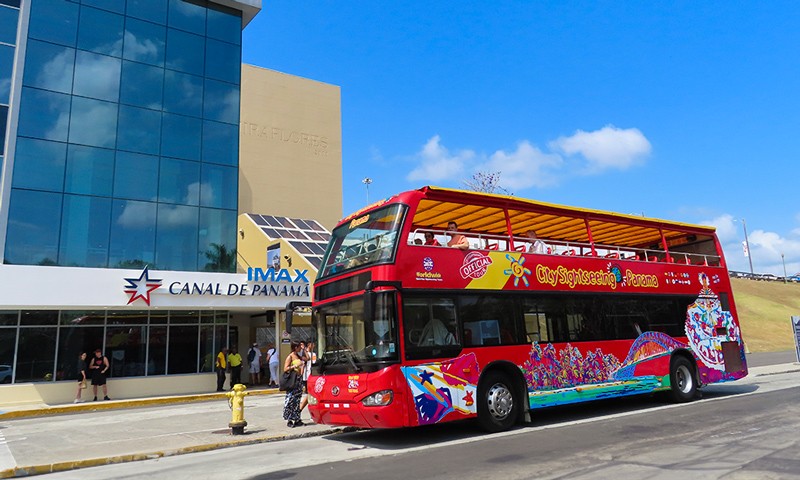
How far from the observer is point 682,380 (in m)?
13.8

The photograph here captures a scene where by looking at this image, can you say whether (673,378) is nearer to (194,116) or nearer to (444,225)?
(444,225)

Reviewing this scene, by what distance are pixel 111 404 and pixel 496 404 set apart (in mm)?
15227

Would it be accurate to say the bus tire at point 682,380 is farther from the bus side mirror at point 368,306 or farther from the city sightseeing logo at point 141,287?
the city sightseeing logo at point 141,287

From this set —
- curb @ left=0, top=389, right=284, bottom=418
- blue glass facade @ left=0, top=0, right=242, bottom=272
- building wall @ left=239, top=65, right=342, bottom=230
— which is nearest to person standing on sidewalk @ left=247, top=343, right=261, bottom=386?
curb @ left=0, top=389, right=284, bottom=418

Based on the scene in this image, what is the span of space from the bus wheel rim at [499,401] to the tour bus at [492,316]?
3 centimetres

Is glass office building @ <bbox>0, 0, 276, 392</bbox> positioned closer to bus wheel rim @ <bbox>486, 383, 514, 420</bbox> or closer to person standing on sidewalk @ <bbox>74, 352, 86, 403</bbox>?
person standing on sidewalk @ <bbox>74, 352, 86, 403</bbox>

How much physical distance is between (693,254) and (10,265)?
21860mm

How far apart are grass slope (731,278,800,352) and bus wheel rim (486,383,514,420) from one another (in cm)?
4274

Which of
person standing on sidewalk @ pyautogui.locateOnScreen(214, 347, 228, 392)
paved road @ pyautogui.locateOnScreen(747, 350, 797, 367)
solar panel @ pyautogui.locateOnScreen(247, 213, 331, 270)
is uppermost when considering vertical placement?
solar panel @ pyautogui.locateOnScreen(247, 213, 331, 270)

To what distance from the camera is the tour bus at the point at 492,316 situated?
30.4 feet

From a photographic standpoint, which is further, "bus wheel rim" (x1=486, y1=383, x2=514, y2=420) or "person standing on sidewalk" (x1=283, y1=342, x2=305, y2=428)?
"person standing on sidewalk" (x1=283, y1=342, x2=305, y2=428)

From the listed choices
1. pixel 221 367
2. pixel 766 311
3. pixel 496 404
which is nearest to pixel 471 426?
pixel 496 404

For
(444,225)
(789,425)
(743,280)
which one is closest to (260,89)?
(444,225)

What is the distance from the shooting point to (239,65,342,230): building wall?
121 ft
